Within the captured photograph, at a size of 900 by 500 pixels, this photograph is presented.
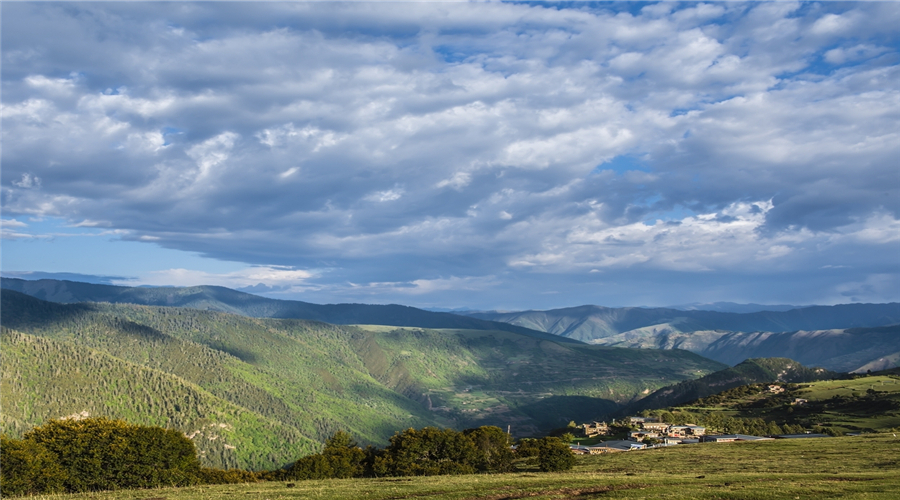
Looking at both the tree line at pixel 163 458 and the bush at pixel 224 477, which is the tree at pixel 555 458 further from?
the bush at pixel 224 477

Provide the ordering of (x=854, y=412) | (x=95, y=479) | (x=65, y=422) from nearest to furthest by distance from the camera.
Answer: (x=95, y=479) → (x=65, y=422) → (x=854, y=412)

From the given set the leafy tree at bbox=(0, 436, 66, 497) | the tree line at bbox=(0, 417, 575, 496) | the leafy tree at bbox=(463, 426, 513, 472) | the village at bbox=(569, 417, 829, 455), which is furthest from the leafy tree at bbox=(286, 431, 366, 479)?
the village at bbox=(569, 417, 829, 455)

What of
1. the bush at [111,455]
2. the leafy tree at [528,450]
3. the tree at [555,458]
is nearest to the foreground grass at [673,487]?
the tree at [555,458]

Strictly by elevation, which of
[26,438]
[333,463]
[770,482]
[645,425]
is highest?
[770,482]

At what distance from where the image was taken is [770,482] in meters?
49.4

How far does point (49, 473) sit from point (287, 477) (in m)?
34.1

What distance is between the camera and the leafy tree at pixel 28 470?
66.1 m

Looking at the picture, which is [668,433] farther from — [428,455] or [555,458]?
[428,455]

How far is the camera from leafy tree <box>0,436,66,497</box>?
66.1m

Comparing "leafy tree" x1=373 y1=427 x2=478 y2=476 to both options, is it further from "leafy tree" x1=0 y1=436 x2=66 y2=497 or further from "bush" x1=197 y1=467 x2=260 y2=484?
"leafy tree" x1=0 y1=436 x2=66 y2=497

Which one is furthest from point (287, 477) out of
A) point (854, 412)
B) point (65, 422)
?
point (854, 412)

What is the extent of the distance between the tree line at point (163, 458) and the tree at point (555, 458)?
0.15 metres

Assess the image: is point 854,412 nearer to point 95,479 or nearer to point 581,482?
point 581,482

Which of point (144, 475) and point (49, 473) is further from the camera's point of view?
point (144, 475)
